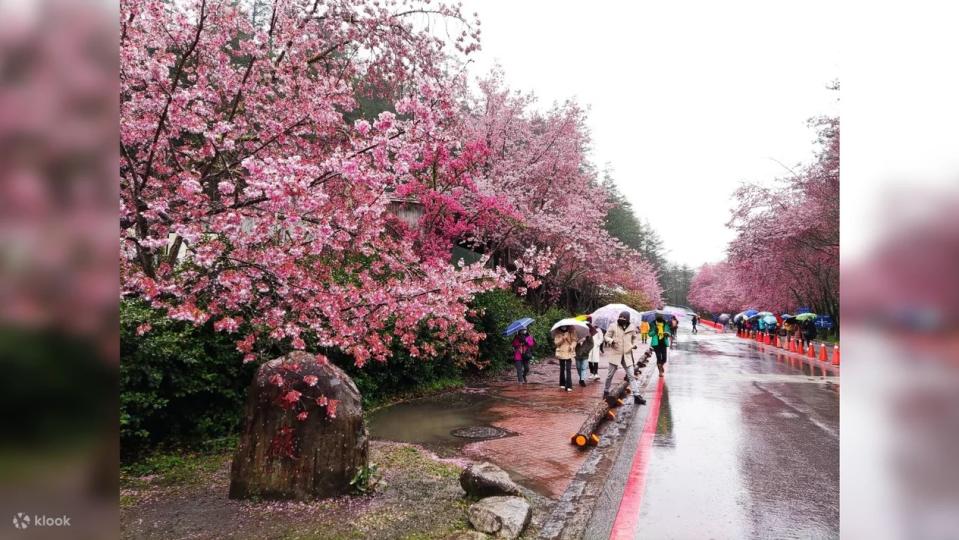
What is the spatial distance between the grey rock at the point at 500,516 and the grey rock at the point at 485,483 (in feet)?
0.76

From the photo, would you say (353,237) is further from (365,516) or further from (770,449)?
(770,449)

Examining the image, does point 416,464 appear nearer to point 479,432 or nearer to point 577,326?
point 479,432

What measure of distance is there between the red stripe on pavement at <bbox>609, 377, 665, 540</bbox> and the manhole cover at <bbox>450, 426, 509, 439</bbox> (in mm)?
1981

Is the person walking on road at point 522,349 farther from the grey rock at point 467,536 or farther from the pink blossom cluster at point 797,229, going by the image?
the pink blossom cluster at point 797,229

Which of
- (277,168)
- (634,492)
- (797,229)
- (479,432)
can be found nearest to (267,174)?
(277,168)

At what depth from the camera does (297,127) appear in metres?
5.78

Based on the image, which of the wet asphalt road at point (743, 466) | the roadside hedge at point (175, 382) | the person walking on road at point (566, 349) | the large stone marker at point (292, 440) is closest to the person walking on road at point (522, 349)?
the person walking on road at point (566, 349)

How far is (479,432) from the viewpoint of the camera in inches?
323

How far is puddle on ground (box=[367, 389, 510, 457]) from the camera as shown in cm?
765

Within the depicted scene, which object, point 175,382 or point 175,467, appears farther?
point 175,382

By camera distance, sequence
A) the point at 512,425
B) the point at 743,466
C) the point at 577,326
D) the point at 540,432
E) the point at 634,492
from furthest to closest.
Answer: the point at 577,326
the point at 512,425
the point at 540,432
the point at 743,466
the point at 634,492

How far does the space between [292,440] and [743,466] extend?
5.05 meters
